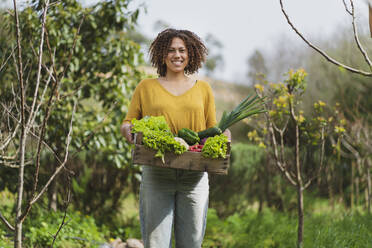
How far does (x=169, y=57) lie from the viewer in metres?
2.37

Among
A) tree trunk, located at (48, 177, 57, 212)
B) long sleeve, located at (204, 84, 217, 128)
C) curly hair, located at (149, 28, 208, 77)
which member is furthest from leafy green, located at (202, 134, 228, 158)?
tree trunk, located at (48, 177, 57, 212)

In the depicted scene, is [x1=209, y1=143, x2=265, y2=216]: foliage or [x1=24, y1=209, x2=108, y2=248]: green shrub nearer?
[x1=24, y1=209, x2=108, y2=248]: green shrub

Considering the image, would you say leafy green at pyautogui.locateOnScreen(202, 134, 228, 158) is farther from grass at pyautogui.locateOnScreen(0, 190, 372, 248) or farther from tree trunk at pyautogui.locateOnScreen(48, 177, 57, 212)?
tree trunk at pyautogui.locateOnScreen(48, 177, 57, 212)

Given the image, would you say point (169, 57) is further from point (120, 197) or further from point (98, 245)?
point (120, 197)

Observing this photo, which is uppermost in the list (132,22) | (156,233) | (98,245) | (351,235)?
(132,22)

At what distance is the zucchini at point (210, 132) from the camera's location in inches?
85.0

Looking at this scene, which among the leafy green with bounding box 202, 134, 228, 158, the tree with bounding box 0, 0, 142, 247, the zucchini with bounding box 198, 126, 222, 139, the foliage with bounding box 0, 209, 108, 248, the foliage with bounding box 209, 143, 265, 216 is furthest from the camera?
the foliage with bounding box 209, 143, 265, 216

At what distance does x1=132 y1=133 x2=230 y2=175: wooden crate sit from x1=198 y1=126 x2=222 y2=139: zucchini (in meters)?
0.13

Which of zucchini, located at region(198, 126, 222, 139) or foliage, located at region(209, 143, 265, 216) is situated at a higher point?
zucchini, located at region(198, 126, 222, 139)

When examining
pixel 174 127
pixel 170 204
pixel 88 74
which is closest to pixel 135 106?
pixel 174 127

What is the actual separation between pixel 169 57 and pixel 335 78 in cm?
785

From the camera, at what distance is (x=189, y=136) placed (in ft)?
7.11

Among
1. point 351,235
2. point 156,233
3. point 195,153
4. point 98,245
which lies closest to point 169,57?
point 195,153

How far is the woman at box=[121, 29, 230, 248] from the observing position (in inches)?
89.0
